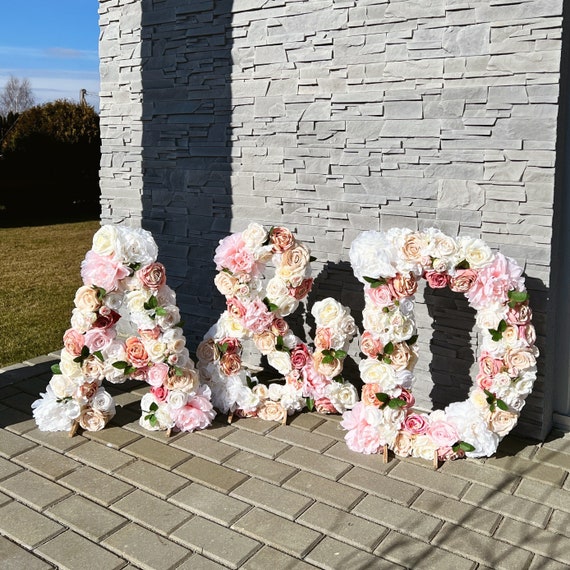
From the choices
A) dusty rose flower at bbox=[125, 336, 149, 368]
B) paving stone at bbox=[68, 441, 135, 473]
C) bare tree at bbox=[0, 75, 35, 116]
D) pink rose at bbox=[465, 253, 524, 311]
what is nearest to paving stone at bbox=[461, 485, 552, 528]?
pink rose at bbox=[465, 253, 524, 311]

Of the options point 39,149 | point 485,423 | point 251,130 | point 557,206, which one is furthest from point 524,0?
point 39,149

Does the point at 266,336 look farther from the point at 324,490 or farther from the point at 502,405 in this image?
the point at 502,405

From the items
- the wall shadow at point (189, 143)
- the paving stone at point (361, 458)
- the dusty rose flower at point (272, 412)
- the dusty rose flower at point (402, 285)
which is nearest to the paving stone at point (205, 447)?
the dusty rose flower at point (272, 412)

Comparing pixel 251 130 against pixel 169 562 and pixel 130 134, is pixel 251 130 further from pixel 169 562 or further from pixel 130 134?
pixel 169 562

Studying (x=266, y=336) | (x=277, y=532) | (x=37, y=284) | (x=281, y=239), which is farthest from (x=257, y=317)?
(x=37, y=284)

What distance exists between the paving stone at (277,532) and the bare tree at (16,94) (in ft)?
113

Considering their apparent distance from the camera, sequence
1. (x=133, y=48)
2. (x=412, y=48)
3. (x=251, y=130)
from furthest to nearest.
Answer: (x=133, y=48) < (x=251, y=130) < (x=412, y=48)

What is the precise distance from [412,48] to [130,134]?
2.05m

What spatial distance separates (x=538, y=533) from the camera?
260 centimetres

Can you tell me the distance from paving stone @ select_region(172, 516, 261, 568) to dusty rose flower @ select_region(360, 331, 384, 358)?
1.05 meters

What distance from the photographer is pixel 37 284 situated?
23.4 ft

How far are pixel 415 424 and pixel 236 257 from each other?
4.00 ft

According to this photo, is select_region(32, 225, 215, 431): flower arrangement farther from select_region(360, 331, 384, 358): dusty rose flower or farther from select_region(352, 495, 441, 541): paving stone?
select_region(352, 495, 441, 541): paving stone

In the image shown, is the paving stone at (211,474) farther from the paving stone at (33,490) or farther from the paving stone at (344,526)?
the paving stone at (33,490)
